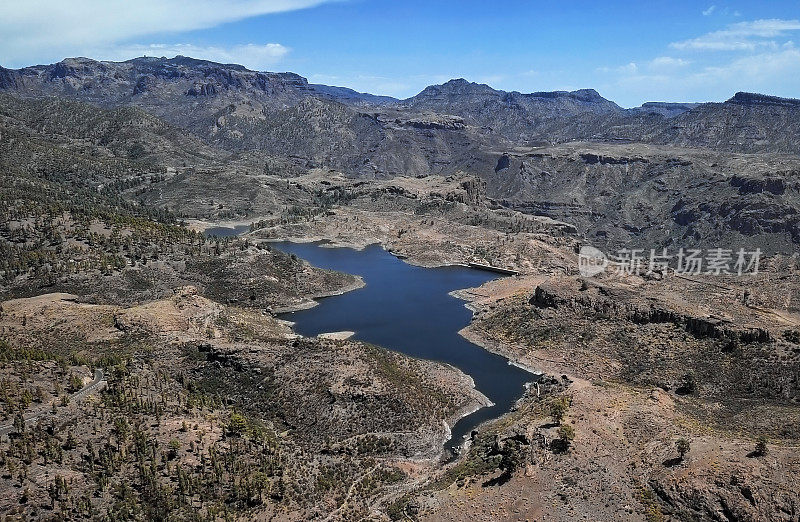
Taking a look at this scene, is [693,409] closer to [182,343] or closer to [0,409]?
[182,343]

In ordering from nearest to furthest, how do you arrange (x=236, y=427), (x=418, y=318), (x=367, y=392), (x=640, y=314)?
(x=236, y=427) → (x=367, y=392) → (x=640, y=314) → (x=418, y=318)

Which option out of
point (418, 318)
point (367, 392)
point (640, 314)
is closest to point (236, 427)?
point (367, 392)

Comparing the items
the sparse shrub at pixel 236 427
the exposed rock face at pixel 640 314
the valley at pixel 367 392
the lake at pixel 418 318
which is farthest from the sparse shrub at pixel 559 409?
the sparse shrub at pixel 236 427

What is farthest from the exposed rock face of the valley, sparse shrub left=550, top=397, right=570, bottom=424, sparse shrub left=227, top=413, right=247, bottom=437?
sparse shrub left=227, top=413, right=247, bottom=437

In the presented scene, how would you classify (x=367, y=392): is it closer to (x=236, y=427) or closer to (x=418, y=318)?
(x=236, y=427)

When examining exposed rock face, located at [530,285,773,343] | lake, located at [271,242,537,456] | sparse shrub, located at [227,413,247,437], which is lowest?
lake, located at [271,242,537,456]

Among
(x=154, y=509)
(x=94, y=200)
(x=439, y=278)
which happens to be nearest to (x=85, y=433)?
(x=154, y=509)

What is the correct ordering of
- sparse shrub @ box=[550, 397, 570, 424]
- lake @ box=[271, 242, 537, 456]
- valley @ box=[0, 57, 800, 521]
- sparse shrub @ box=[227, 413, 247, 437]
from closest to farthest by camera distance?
1. valley @ box=[0, 57, 800, 521]
2. sparse shrub @ box=[227, 413, 247, 437]
3. sparse shrub @ box=[550, 397, 570, 424]
4. lake @ box=[271, 242, 537, 456]

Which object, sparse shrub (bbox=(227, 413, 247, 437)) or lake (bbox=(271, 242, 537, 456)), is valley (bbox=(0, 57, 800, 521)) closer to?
sparse shrub (bbox=(227, 413, 247, 437))

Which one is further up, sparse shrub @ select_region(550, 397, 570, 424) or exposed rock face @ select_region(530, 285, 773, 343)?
exposed rock face @ select_region(530, 285, 773, 343)
